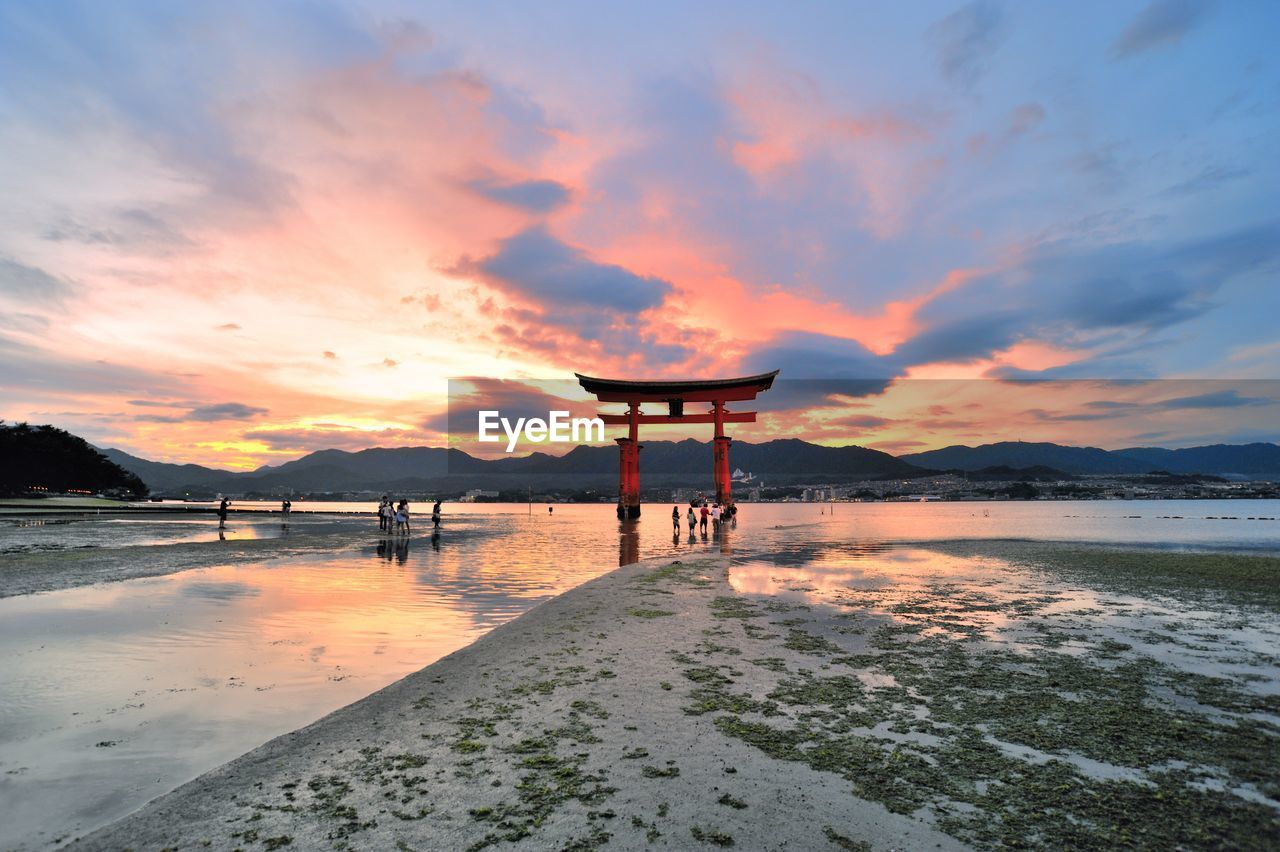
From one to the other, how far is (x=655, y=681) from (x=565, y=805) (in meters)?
2.99

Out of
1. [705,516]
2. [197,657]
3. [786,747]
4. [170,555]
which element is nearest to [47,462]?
[170,555]

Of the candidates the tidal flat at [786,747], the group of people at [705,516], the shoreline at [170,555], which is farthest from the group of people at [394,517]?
the tidal flat at [786,747]

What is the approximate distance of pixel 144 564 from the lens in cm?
1773

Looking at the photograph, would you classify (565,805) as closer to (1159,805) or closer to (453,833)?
(453,833)

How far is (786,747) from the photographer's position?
476 centimetres

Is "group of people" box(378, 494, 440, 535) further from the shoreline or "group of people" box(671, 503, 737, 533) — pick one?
"group of people" box(671, 503, 737, 533)

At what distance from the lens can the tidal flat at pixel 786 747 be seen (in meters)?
3.55

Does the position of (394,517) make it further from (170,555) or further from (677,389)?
(677,389)

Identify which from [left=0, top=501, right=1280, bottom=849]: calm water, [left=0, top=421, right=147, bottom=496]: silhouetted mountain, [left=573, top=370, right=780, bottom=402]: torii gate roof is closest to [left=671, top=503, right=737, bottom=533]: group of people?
[left=573, top=370, right=780, bottom=402]: torii gate roof

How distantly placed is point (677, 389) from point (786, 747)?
46.4 m

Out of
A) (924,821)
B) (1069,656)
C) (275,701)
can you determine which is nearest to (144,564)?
(275,701)

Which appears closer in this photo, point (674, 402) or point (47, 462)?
point (674, 402)

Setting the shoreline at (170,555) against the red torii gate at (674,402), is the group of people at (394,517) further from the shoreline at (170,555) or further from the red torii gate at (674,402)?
the red torii gate at (674,402)

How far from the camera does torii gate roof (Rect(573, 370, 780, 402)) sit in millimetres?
48781
